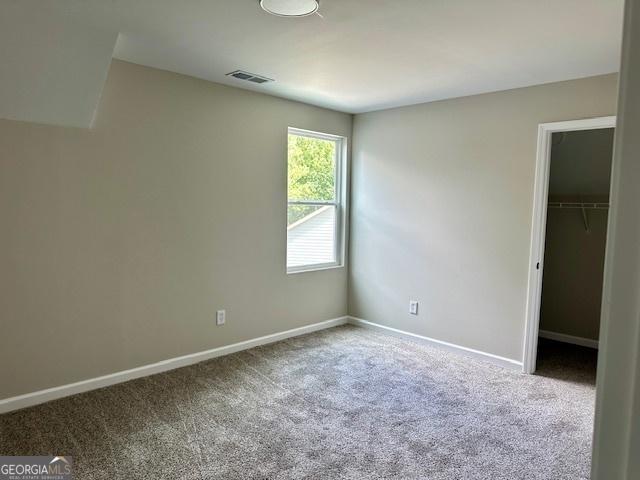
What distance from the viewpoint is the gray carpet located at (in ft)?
7.74

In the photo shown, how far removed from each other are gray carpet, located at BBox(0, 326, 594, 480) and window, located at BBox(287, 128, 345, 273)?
1.28 metres

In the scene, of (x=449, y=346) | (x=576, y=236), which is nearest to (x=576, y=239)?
(x=576, y=236)

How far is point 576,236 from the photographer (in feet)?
14.9

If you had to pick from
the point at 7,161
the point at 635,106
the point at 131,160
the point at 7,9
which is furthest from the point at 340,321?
A: the point at 635,106

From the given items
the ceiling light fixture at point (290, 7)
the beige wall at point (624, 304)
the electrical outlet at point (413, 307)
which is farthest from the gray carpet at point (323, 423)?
the ceiling light fixture at point (290, 7)

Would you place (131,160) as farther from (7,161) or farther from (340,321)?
(340,321)

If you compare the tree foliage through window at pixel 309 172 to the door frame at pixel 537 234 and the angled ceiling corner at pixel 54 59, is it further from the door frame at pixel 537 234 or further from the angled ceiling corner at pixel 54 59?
the door frame at pixel 537 234

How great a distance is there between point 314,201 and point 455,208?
1.49 metres

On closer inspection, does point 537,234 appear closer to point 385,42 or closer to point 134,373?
point 385,42

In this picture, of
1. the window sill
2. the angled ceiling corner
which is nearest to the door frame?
the window sill

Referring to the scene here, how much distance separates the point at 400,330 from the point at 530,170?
81.1 inches

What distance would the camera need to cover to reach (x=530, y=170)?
11.9 ft

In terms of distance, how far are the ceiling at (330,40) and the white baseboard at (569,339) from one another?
2710 millimetres

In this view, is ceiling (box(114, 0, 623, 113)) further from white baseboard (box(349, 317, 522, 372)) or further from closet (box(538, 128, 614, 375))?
white baseboard (box(349, 317, 522, 372))
